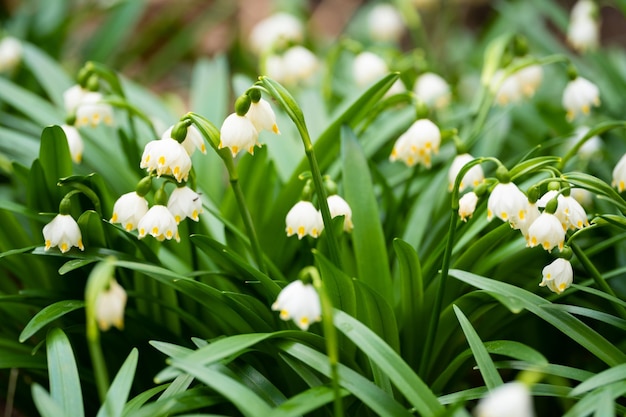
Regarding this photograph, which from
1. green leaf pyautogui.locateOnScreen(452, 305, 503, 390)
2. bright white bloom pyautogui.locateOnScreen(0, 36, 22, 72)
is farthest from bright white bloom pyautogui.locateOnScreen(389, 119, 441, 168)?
bright white bloom pyautogui.locateOnScreen(0, 36, 22, 72)

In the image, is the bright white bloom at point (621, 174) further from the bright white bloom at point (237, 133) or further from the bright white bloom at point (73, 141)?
the bright white bloom at point (73, 141)

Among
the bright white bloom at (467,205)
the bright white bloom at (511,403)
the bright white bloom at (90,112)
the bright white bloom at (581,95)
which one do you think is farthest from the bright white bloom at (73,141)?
the bright white bloom at (581,95)

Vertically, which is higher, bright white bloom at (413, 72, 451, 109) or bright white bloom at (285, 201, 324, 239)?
bright white bloom at (413, 72, 451, 109)

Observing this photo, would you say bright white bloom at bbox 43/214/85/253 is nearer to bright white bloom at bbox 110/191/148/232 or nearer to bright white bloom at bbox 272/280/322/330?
bright white bloom at bbox 110/191/148/232

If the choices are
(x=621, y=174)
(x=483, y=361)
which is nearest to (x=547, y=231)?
(x=483, y=361)

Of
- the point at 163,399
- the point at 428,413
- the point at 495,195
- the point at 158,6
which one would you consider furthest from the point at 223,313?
the point at 158,6

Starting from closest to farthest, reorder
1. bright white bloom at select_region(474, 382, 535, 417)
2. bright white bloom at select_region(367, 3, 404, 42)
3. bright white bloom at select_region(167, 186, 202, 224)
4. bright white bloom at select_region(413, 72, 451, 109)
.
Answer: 1. bright white bloom at select_region(474, 382, 535, 417)
2. bright white bloom at select_region(167, 186, 202, 224)
3. bright white bloom at select_region(413, 72, 451, 109)
4. bright white bloom at select_region(367, 3, 404, 42)
